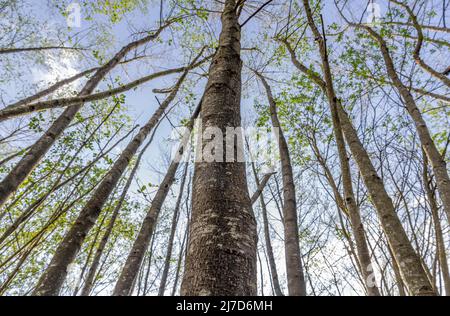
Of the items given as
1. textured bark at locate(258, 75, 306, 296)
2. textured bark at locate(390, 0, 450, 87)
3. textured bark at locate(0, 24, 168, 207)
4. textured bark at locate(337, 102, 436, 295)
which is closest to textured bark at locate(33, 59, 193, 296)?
textured bark at locate(0, 24, 168, 207)

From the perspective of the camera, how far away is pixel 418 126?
11.5 ft

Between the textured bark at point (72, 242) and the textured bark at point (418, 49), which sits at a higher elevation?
the textured bark at point (418, 49)

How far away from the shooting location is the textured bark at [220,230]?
78 cm

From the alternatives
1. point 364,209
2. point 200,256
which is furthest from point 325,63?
point 364,209

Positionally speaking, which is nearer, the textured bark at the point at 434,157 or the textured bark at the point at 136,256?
the textured bark at the point at 434,157

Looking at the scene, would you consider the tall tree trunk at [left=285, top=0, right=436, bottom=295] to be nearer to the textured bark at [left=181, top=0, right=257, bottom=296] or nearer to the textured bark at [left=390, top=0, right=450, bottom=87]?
the textured bark at [left=181, top=0, right=257, bottom=296]

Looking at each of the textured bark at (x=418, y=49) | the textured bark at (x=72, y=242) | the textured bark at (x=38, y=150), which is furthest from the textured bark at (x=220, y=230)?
the textured bark at (x=418, y=49)

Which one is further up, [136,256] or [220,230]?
[136,256]

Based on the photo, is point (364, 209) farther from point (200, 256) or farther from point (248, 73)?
point (200, 256)

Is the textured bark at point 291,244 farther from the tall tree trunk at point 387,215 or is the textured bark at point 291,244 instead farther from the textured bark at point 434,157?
the textured bark at point 434,157

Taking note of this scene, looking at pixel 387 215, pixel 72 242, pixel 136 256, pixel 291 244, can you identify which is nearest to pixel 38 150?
pixel 72 242

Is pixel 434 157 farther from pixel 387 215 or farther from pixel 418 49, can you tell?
pixel 418 49

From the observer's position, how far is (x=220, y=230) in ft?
2.94

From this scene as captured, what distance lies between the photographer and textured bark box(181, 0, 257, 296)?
78 cm
